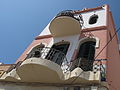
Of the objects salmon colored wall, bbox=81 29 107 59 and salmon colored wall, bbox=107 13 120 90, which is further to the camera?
salmon colored wall, bbox=81 29 107 59

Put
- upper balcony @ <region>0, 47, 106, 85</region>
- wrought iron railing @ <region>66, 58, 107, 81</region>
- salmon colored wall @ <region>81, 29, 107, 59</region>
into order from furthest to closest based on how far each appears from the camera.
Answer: salmon colored wall @ <region>81, 29, 107, 59</region>, wrought iron railing @ <region>66, 58, 107, 81</region>, upper balcony @ <region>0, 47, 106, 85</region>

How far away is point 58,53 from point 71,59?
73 cm

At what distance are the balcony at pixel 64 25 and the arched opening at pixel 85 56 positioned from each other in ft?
4.26

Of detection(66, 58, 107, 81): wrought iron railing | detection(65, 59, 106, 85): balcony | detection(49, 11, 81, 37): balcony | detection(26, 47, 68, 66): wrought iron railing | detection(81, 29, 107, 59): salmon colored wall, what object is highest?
detection(49, 11, 81, 37): balcony

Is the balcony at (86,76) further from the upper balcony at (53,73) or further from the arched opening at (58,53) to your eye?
the arched opening at (58,53)

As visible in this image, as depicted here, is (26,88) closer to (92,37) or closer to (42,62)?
(42,62)

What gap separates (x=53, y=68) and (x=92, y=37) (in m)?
4.58

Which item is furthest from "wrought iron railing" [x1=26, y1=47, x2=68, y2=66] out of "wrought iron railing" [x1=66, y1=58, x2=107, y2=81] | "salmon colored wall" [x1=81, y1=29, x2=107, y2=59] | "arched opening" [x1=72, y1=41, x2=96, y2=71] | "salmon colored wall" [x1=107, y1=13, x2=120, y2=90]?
"salmon colored wall" [x1=107, y1=13, x2=120, y2=90]

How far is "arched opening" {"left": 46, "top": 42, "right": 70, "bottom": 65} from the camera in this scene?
33.2 ft

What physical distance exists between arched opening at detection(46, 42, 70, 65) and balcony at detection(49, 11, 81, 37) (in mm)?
877

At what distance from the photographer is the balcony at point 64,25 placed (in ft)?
40.8

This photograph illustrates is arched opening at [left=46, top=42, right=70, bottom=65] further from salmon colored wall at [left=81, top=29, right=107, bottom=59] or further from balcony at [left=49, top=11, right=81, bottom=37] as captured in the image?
salmon colored wall at [left=81, top=29, right=107, bottom=59]

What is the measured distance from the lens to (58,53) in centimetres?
1030

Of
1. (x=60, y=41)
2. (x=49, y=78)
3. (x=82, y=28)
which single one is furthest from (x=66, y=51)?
(x=49, y=78)
